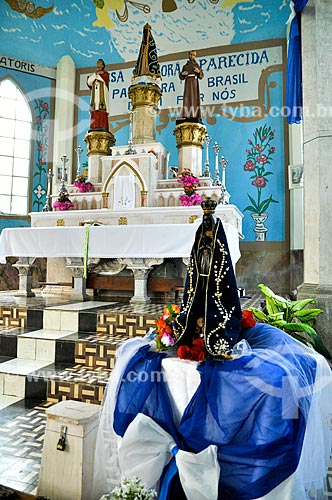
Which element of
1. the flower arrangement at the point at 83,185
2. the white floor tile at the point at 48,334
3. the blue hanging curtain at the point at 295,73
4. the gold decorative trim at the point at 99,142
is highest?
the gold decorative trim at the point at 99,142

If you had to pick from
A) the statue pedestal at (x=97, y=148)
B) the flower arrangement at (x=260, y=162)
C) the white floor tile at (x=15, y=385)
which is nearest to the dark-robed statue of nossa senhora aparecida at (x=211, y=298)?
the white floor tile at (x=15, y=385)

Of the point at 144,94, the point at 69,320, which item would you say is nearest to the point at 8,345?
the point at 69,320

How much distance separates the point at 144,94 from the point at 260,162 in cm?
321

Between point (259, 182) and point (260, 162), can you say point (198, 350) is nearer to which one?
point (259, 182)

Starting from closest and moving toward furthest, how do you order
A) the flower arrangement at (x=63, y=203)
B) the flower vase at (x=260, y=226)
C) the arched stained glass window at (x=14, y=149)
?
1. the flower arrangement at (x=63, y=203)
2. the flower vase at (x=260, y=226)
3. the arched stained glass window at (x=14, y=149)

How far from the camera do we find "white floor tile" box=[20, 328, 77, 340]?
164 inches

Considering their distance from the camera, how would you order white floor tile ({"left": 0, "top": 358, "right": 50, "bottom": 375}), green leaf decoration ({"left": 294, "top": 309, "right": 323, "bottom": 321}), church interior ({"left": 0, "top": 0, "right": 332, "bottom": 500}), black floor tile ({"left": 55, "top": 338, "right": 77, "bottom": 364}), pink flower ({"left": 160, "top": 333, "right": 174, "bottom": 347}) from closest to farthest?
church interior ({"left": 0, "top": 0, "right": 332, "bottom": 500})
pink flower ({"left": 160, "top": 333, "right": 174, "bottom": 347})
green leaf decoration ({"left": 294, "top": 309, "right": 323, "bottom": 321})
white floor tile ({"left": 0, "top": 358, "right": 50, "bottom": 375})
black floor tile ({"left": 55, "top": 338, "right": 77, "bottom": 364})

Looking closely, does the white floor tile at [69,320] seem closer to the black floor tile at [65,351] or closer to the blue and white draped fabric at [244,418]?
the black floor tile at [65,351]

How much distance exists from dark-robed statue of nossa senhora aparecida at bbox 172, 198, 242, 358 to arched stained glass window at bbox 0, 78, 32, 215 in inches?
334

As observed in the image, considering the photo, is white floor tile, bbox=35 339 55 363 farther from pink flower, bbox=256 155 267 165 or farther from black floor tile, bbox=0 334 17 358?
pink flower, bbox=256 155 267 165

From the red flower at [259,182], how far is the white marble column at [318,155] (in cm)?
512

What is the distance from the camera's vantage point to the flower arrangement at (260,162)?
907cm

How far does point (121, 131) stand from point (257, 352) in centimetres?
916

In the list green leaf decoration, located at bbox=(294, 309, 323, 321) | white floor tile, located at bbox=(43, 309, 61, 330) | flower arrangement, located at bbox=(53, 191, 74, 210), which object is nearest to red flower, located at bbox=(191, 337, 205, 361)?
green leaf decoration, located at bbox=(294, 309, 323, 321)
